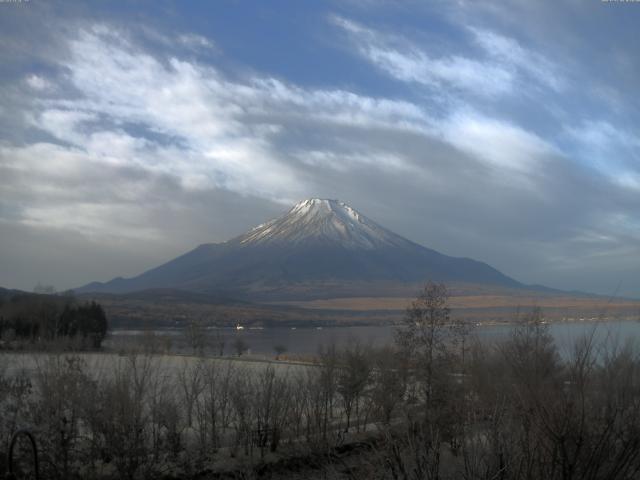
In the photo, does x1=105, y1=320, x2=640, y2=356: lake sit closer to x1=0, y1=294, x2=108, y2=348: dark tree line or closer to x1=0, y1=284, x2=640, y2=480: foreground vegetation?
x1=0, y1=284, x2=640, y2=480: foreground vegetation

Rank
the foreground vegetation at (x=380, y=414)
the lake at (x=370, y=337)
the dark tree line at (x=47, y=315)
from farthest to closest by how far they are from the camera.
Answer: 1. the dark tree line at (x=47, y=315)
2. the lake at (x=370, y=337)
3. the foreground vegetation at (x=380, y=414)

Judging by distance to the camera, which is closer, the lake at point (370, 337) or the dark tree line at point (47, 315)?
the lake at point (370, 337)

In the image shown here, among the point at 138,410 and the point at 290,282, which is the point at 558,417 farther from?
the point at 290,282

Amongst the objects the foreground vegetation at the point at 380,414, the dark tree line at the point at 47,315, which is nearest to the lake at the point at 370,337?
the foreground vegetation at the point at 380,414

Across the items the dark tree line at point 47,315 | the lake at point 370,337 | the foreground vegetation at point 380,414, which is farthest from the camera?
the dark tree line at point 47,315

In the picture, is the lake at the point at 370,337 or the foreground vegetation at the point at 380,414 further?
the lake at the point at 370,337

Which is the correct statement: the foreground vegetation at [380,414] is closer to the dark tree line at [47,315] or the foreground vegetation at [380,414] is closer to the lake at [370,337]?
the lake at [370,337]

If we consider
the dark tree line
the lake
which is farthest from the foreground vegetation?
the dark tree line

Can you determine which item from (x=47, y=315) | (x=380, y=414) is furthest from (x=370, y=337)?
(x=47, y=315)

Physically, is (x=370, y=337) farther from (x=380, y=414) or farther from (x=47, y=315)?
(x=47, y=315)
